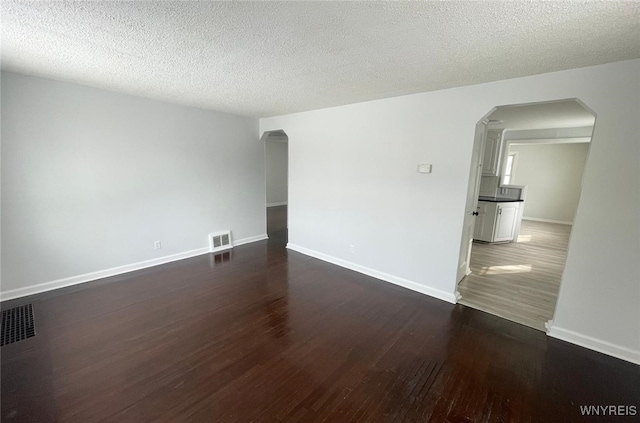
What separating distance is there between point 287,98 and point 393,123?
1461 millimetres

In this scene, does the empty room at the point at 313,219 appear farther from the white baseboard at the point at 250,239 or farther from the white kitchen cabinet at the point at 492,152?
the white kitchen cabinet at the point at 492,152

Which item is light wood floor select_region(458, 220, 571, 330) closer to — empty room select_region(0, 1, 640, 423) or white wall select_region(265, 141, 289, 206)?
empty room select_region(0, 1, 640, 423)

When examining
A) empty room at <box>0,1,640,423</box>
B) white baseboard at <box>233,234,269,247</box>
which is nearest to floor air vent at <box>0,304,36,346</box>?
empty room at <box>0,1,640,423</box>

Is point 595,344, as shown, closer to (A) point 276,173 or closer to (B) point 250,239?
(B) point 250,239

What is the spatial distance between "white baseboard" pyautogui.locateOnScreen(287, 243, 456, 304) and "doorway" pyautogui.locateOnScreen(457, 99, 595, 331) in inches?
7.6

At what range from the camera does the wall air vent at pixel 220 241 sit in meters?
4.71

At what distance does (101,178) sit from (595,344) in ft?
18.9

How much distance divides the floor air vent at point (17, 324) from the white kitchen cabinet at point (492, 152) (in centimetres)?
708

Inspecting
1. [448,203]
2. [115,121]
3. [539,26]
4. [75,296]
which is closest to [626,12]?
[539,26]

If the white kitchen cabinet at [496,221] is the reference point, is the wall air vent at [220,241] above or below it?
below

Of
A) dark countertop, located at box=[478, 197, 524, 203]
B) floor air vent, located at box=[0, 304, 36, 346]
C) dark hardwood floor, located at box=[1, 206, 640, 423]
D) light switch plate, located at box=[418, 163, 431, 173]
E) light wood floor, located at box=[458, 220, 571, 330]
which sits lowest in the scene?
dark hardwood floor, located at box=[1, 206, 640, 423]

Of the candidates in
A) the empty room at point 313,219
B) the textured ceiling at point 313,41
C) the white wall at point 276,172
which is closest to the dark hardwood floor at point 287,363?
the empty room at point 313,219

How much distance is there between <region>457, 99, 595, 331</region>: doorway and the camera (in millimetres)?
3164

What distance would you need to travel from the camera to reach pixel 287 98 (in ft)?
11.4
